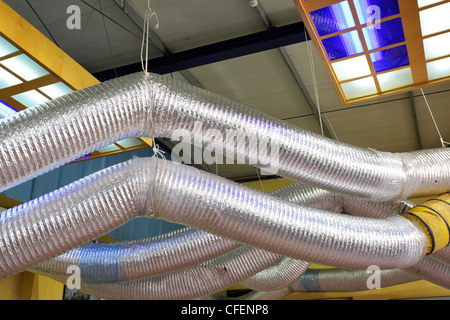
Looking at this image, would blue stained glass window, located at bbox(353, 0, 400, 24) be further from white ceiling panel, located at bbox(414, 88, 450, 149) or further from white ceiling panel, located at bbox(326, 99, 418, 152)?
white ceiling panel, located at bbox(326, 99, 418, 152)

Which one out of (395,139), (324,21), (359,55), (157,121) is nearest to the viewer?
(157,121)

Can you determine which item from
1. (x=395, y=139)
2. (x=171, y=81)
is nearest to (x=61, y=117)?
(x=171, y=81)

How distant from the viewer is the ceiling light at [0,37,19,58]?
12.8 ft

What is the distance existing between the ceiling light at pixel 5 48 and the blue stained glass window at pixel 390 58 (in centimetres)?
313

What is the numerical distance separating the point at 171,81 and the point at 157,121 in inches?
13.9

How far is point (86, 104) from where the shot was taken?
2.91 metres

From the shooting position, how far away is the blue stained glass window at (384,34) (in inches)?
146

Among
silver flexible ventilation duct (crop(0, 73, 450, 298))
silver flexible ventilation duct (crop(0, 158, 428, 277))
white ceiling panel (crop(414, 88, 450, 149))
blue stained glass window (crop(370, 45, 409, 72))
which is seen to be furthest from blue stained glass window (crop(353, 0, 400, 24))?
white ceiling panel (crop(414, 88, 450, 149))

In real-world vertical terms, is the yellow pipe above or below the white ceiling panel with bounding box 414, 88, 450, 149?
below

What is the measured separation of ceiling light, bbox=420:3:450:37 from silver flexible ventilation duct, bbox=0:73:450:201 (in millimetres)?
1069

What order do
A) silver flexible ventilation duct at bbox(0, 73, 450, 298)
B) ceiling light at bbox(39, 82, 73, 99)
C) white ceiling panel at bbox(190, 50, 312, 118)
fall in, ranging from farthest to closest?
white ceiling panel at bbox(190, 50, 312, 118), ceiling light at bbox(39, 82, 73, 99), silver flexible ventilation duct at bbox(0, 73, 450, 298)

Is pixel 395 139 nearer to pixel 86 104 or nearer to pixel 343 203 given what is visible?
pixel 343 203
